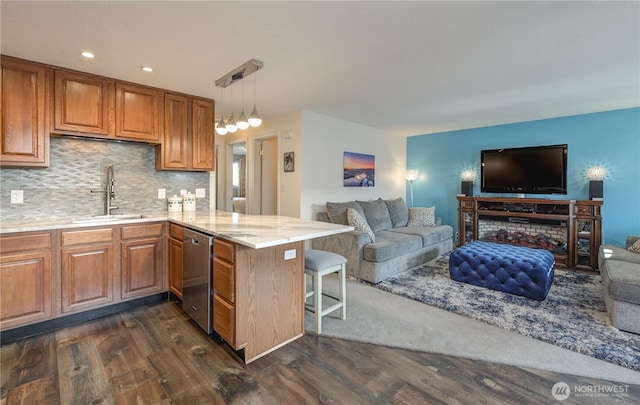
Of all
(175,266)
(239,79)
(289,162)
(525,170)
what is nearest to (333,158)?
(289,162)

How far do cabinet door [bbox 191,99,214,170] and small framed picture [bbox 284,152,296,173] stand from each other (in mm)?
1169

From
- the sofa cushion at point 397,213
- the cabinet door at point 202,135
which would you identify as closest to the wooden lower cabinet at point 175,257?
the cabinet door at point 202,135

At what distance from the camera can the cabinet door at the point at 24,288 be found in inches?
86.7

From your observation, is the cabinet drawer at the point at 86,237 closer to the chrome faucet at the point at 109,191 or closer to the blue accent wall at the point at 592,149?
the chrome faucet at the point at 109,191

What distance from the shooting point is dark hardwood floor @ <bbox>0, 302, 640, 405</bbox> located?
5.54 ft

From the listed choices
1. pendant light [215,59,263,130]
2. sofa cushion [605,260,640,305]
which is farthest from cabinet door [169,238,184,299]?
sofa cushion [605,260,640,305]

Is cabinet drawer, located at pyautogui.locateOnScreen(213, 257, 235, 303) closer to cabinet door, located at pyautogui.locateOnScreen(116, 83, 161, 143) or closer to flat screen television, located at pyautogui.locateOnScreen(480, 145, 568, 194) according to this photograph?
cabinet door, located at pyautogui.locateOnScreen(116, 83, 161, 143)

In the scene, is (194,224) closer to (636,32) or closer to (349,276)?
(349,276)

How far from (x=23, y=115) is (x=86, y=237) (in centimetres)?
115

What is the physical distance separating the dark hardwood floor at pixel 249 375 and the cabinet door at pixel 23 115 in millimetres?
1502

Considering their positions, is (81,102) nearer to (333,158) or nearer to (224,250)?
(224,250)

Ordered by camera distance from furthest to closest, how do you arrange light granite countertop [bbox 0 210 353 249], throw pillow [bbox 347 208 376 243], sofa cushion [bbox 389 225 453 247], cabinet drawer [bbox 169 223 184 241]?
sofa cushion [bbox 389 225 453 247] → throw pillow [bbox 347 208 376 243] → cabinet drawer [bbox 169 223 184 241] → light granite countertop [bbox 0 210 353 249]

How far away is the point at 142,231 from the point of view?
9.36ft

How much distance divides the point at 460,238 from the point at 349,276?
2.65 m
